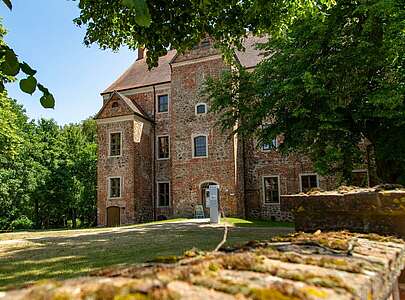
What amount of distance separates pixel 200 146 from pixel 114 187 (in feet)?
24.7

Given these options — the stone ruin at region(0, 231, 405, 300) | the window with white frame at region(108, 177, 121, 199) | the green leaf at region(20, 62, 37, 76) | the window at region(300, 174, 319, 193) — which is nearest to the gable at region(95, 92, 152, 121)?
the window with white frame at region(108, 177, 121, 199)

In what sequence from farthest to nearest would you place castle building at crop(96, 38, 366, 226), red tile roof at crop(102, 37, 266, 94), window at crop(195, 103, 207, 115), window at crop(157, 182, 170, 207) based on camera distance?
red tile roof at crop(102, 37, 266, 94)
window at crop(157, 182, 170, 207)
window at crop(195, 103, 207, 115)
castle building at crop(96, 38, 366, 226)

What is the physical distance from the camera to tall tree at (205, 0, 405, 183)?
11.7 metres

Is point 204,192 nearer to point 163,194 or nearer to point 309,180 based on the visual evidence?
point 163,194

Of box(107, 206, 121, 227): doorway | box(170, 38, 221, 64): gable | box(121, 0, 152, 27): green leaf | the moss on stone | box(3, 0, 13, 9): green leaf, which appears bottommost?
box(107, 206, 121, 227): doorway

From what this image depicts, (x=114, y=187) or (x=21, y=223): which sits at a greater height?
(x=114, y=187)

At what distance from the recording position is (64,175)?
35312mm


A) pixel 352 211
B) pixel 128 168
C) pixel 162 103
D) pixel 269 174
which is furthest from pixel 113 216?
pixel 352 211

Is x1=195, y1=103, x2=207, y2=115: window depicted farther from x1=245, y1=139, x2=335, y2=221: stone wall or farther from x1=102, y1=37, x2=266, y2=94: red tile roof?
x1=102, y1=37, x2=266, y2=94: red tile roof

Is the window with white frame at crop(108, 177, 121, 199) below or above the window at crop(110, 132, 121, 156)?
below

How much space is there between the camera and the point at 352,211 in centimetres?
259

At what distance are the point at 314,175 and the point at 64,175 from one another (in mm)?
24364

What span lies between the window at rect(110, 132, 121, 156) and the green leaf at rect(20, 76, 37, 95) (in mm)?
24816

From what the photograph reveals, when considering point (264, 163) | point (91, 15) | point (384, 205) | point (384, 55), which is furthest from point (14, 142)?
point (384, 205)
